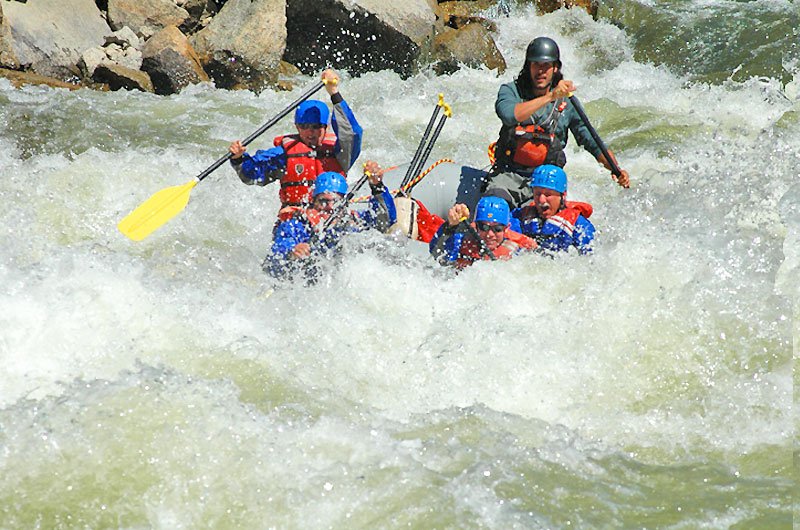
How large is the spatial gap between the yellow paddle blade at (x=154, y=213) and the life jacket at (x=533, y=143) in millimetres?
2059

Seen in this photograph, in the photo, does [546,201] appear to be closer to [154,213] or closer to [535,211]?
[535,211]

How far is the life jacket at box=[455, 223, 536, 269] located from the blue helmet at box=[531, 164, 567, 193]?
35 centimetres

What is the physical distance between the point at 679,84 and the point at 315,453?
7.67 m

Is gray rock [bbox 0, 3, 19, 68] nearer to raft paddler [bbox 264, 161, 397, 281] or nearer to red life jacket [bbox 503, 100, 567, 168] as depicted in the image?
raft paddler [bbox 264, 161, 397, 281]

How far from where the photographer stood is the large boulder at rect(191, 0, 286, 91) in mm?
9820

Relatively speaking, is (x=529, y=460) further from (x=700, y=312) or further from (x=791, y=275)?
(x=791, y=275)

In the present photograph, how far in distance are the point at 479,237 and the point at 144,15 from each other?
6530mm

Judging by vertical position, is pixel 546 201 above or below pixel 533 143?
below

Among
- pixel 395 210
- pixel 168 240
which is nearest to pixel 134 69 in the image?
pixel 168 240

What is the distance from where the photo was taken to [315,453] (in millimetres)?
3771

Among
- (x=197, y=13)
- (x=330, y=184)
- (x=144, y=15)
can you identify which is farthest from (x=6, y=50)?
(x=330, y=184)

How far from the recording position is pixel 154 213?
19.2 feet

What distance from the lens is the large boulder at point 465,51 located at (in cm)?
1053

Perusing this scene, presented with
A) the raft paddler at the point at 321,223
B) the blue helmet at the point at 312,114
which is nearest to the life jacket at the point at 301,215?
the raft paddler at the point at 321,223
